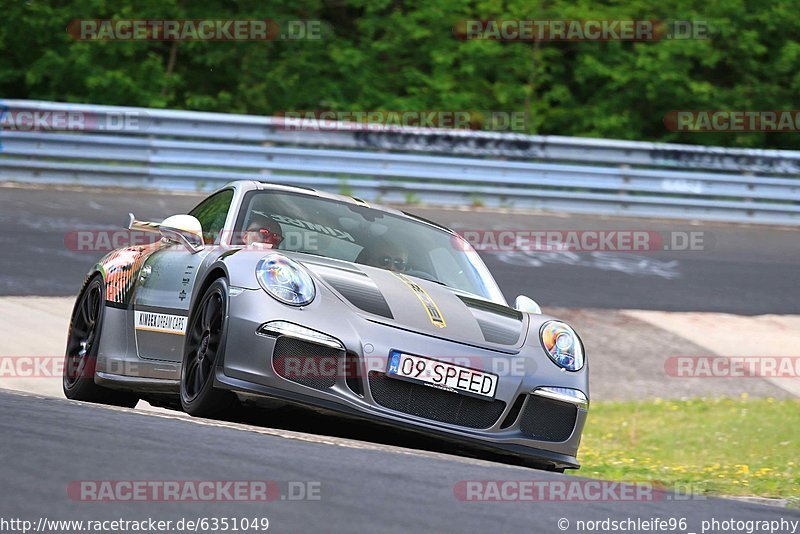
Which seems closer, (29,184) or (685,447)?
(685,447)

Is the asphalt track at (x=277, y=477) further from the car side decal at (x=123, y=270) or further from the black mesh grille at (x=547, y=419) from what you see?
the car side decal at (x=123, y=270)

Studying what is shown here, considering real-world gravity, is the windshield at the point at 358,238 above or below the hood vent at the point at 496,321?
above

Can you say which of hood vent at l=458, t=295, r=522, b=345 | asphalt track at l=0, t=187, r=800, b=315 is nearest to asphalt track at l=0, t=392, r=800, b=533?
hood vent at l=458, t=295, r=522, b=345

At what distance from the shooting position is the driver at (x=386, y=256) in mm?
6598

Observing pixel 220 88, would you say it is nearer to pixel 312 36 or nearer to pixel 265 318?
pixel 312 36

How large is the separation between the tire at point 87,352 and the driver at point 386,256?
61.5 inches

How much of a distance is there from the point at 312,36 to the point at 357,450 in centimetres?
1568

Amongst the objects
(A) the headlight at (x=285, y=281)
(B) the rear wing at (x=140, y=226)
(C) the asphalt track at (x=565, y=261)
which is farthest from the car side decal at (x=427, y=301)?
(C) the asphalt track at (x=565, y=261)

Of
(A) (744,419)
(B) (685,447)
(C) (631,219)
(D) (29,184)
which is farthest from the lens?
(C) (631,219)

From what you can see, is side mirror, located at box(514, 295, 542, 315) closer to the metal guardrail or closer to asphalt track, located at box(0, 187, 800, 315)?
asphalt track, located at box(0, 187, 800, 315)

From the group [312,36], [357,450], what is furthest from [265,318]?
[312,36]

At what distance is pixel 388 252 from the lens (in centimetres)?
673

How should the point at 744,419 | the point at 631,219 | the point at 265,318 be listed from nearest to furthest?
the point at 265,318 < the point at 744,419 < the point at 631,219

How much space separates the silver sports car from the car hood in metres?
0.01
